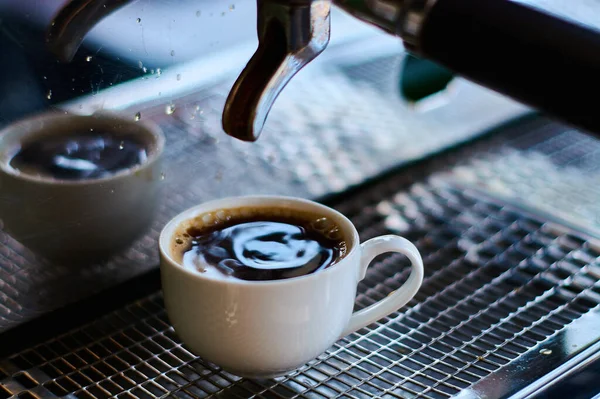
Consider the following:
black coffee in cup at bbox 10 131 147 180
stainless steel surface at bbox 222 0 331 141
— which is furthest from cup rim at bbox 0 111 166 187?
stainless steel surface at bbox 222 0 331 141

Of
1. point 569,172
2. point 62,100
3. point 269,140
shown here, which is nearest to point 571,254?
point 569,172

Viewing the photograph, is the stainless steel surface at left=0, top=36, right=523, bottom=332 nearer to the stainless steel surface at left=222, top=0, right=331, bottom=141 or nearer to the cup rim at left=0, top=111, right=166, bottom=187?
the cup rim at left=0, top=111, right=166, bottom=187

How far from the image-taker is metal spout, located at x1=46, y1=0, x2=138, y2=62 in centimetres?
41

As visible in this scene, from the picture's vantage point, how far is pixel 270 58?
38 cm

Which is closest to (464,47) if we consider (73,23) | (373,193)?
(73,23)

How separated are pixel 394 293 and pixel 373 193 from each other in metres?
0.18

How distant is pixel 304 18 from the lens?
37cm

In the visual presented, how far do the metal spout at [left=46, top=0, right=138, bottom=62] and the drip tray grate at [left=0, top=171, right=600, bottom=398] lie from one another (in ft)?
0.55

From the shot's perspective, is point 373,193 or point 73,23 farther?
point 373,193

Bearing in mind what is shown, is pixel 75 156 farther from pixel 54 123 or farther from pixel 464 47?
pixel 464 47

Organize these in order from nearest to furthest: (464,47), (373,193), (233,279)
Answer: (464,47), (233,279), (373,193)

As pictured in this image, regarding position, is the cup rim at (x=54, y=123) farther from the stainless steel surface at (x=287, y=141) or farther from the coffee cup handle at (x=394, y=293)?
the coffee cup handle at (x=394, y=293)

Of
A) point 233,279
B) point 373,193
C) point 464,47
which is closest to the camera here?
point 464,47

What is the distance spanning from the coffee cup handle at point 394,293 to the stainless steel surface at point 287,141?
15cm
